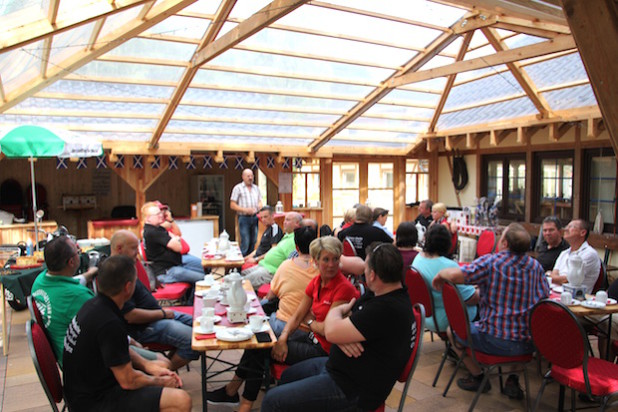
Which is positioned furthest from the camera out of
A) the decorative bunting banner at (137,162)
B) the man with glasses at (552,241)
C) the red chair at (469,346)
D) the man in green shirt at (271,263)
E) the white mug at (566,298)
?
the decorative bunting banner at (137,162)

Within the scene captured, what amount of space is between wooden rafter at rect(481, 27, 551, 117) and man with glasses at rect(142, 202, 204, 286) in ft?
17.8

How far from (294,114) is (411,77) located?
7.92 ft

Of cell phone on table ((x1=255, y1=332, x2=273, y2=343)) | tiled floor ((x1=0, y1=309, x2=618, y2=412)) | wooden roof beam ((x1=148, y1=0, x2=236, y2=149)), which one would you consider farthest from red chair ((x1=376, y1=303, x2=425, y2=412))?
wooden roof beam ((x1=148, y1=0, x2=236, y2=149))

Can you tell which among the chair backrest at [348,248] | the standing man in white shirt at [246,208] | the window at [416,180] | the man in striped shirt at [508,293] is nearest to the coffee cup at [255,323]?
the man in striped shirt at [508,293]

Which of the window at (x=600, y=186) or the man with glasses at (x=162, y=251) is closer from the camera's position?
the man with glasses at (x=162, y=251)

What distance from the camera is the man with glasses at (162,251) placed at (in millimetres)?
5656

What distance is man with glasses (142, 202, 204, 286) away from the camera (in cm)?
566

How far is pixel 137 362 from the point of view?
300cm

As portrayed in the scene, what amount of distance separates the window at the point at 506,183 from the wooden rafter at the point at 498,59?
323cm

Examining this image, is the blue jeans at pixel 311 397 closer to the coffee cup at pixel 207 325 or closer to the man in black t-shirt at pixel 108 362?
the man in black t-shirt at pixel 108 362

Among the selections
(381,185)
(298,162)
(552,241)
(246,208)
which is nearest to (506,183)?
(381,185)

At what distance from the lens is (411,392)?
4.08 meters

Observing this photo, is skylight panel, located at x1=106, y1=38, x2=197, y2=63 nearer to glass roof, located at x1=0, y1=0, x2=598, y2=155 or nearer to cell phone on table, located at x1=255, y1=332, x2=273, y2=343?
glass roof, located at x1=0, y1=0, x2=598, y2=155

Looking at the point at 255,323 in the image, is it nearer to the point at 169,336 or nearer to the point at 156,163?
the point at 169,336
